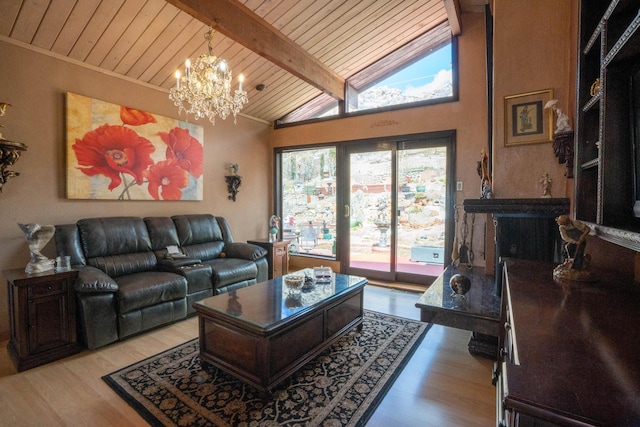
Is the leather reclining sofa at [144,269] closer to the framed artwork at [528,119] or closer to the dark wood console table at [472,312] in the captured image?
the dark wood console table at [472,312]

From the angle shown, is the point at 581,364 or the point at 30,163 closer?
the point at 581,364

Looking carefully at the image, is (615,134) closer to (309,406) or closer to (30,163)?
(309,406)

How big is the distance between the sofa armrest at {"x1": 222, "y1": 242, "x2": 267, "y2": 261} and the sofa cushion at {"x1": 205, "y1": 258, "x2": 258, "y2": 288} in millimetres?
101

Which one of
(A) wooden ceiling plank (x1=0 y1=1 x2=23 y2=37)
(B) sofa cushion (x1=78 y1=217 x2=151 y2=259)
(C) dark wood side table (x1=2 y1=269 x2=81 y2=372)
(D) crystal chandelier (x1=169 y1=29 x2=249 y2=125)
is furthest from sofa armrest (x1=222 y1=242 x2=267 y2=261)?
(A) wooden ceiling plank (x1=0 y1=1 x2=23 y2=37)

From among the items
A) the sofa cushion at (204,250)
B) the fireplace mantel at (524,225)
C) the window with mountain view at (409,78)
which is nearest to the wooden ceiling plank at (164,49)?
the sofa cushion at (204,250)

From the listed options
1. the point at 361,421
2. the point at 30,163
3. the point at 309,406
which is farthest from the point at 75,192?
the point at 361,421

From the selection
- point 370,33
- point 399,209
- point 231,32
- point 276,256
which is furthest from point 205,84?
point 399,209

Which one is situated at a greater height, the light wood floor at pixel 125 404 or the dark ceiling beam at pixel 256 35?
the dark ceiling beam at pixel 256 35

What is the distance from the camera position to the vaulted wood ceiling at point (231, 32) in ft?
8.73

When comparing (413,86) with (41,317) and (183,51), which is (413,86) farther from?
(41,317)

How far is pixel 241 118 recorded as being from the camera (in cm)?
507

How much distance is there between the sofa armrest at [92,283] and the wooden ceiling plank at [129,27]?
7.53ft

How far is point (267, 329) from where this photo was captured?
1.81m

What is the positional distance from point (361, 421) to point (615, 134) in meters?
1.87
